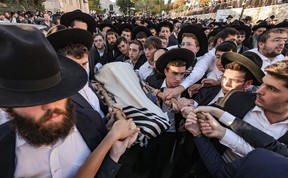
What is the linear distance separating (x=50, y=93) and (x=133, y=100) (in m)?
0.90

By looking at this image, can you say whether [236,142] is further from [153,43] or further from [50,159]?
[153,43]

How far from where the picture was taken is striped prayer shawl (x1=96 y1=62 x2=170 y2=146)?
1.78m

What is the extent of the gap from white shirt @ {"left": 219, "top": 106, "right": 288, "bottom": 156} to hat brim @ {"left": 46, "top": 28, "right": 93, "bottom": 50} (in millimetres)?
1536

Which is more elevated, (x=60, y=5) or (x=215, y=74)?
(x=60, y=5)

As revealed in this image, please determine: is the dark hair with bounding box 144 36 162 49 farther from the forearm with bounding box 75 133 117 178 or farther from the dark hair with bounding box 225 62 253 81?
the forearm with bounding box 75 133 117 178

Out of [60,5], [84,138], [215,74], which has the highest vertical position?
[60,5]

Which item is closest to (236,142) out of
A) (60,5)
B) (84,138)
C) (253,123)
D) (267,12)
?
(253,123)

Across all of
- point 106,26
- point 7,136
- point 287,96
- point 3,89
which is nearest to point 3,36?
point 3,89

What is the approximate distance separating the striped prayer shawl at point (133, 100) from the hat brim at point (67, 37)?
39 centimetres

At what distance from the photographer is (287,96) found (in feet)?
5.74

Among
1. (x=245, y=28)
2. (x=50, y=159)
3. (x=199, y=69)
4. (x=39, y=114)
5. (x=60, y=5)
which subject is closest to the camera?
(x=39, y=114)

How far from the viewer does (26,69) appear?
1.01 meters

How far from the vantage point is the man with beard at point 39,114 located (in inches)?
39.7

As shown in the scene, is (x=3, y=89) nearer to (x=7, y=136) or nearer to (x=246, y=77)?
(x=7, y=136)
